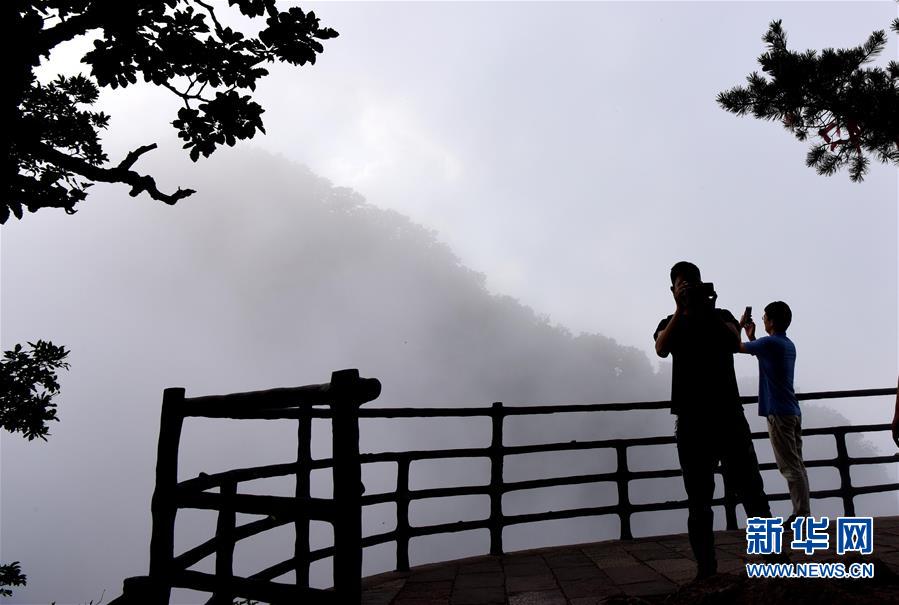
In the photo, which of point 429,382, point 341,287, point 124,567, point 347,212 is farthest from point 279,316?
point 124,567

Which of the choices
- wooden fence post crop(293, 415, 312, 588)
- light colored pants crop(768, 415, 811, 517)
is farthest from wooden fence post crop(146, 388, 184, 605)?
light colored pants crop(768, 415, 811, 517)

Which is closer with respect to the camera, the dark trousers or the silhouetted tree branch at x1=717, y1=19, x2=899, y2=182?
the dark trousers

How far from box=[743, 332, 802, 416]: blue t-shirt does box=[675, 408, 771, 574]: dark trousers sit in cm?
106

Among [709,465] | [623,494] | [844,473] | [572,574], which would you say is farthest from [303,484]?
[844,473]

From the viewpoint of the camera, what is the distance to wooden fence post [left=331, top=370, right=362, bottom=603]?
6.78 ft

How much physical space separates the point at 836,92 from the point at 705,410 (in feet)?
15.5

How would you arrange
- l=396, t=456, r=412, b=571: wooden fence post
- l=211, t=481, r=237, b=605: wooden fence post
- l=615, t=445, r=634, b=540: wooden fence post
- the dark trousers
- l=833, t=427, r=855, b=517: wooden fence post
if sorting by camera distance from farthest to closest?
l=833, t=427, r=855, b=517: wooden fence post → l=615, t=445, r=634, b=540: wooden fence post → l=396, t=456, r=412, b=571: wooden fence post → the dark trousers → l=211, t=481, r=237, b=605: wooden fence post

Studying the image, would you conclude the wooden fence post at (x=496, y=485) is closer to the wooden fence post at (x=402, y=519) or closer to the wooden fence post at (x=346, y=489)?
the wooden fence post at (x=402, y=519)

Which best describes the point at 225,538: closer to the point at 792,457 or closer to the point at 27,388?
the point at 27,388

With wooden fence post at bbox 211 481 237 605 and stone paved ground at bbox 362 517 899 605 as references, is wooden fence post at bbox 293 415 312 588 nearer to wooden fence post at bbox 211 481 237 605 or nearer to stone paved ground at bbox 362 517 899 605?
stone paved ground at bbox 362 517 899 605

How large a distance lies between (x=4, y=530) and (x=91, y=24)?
4320 inches

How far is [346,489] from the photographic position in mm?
2119

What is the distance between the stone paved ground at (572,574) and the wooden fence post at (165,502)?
5.02 feet

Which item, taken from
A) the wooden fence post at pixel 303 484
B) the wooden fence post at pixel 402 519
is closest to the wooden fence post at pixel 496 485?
the wooden fence post at pixel 402 519
